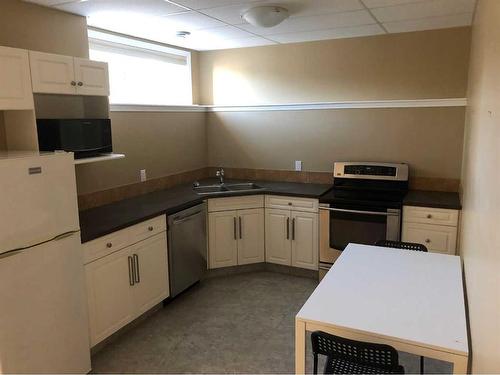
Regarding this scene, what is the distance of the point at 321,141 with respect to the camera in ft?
14.6

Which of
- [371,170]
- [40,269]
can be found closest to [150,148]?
[40,269]

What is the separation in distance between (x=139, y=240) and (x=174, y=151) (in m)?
1.59

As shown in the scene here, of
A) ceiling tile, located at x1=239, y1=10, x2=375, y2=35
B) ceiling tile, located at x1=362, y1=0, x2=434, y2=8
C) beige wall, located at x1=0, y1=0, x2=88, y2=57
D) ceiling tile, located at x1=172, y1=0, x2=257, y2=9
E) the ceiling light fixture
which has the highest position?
ceiling tile, located at x1=239, y1=10, x2=375, y2=35

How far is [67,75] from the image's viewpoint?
2771 millimetres

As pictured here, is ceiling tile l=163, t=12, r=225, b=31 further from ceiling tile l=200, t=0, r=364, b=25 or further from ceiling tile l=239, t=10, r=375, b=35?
ceiling tile l=239, t=10, r=375, b=35

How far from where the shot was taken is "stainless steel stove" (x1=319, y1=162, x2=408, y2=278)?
3.66 meters

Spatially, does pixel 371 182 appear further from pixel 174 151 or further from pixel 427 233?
pixel 174 151

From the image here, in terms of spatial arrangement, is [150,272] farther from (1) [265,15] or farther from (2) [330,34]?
(2) [330,34]

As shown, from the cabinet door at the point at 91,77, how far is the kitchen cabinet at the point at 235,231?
1.52 meters

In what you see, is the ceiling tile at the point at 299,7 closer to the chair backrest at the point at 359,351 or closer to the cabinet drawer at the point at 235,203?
the cabinet drawer at the point at 235,203

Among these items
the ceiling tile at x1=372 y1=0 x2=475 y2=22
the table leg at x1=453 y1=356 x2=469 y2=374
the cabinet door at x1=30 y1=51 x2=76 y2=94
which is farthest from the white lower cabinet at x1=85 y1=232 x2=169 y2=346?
the ceiling tile at x1=372 y1=0 x2=475 y2=22

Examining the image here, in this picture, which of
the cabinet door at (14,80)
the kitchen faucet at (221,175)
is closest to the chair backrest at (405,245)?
the kitchen faucet at (221,175)

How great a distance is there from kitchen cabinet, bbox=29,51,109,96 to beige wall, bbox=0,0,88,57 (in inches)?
13.1

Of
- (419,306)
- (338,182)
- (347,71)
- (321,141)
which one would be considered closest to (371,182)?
(338,182)
